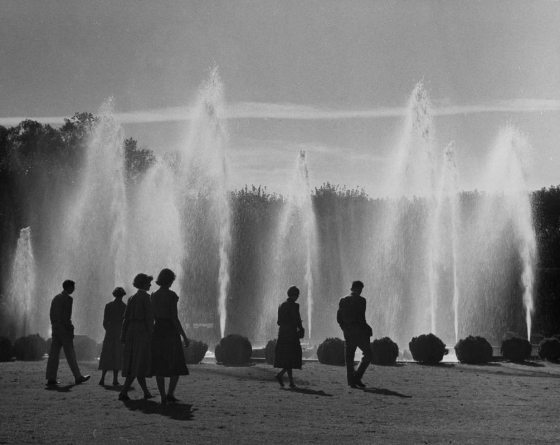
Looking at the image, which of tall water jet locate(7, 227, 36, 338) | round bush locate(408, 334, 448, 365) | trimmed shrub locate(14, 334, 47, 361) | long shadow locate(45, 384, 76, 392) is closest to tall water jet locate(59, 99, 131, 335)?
tall water jet locate(7, 227, 36, 338)

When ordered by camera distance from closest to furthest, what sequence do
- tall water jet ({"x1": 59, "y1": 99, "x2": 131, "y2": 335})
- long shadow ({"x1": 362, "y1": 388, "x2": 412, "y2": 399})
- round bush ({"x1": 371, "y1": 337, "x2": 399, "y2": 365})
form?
long shadow ({"x1": 362, "y1": 388, "x2": 412, "y2": 399}), round bush ({"x1": 371, "y1": 337, "x2": 399, "y2": 365}), tall water jet ({"x1": 59, "y1": 99, "x2": 131, "y2": 335})

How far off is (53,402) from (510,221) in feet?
135

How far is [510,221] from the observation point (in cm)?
5131

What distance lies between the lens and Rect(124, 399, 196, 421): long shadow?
Answer: 40.7ft

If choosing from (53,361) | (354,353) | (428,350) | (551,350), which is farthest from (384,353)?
(53,361)

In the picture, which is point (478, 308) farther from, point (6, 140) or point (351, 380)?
point (6, 140)

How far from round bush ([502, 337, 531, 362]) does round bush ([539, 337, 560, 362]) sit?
0.81 meters

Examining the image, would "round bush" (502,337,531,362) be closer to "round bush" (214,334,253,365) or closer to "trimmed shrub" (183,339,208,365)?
"round bush" (214,334,253,365)

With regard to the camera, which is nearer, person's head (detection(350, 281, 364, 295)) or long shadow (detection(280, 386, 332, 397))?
long shadow (detection(280, 386, 332, 397))

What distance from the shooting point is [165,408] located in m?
13.2

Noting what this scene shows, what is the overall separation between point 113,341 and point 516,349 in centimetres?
1374

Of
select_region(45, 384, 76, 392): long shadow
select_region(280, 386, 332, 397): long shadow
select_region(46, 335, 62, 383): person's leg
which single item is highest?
select_region(46, 335, 62, 383): person's leg

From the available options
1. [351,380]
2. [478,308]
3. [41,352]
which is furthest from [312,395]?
[478,308]

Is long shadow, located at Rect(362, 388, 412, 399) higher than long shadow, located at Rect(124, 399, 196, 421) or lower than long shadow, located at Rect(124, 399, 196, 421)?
higher
